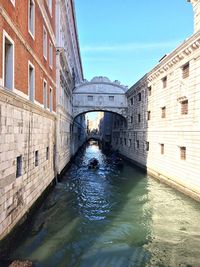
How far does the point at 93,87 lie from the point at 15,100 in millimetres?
23307

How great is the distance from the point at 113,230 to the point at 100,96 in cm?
2287

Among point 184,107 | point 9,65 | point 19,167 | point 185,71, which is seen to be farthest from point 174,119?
point 9,65

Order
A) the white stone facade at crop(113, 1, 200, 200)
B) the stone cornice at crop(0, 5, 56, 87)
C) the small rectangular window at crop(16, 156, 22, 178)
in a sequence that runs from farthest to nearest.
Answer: the white stone facade at crop(113, 1, 200, 200) < the small rectangular window at crop(16, 156, 22, 178) < the stone cornice at crop(0, 5, 56, 87)

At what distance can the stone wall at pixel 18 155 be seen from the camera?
634cm

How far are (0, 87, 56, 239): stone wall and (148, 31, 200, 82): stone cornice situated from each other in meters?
7.66

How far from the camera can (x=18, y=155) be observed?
7691 mm

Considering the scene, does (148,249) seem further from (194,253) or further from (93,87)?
(93,87)

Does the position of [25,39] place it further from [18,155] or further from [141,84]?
[141,84]

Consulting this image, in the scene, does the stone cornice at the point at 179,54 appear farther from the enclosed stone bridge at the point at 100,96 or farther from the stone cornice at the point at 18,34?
the enclosed stone bridge at the point at 100,96

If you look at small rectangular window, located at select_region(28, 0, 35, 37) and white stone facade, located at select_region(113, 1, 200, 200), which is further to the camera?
white stone facade, located at select_region(113, 1, 200, 200)

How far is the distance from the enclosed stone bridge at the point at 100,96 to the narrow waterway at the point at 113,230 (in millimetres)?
17026

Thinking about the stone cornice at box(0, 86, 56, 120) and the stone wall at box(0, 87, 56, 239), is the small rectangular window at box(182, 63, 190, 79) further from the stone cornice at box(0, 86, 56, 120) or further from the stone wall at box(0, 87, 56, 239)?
the stone cornice at box(0, 86, 56, 120)

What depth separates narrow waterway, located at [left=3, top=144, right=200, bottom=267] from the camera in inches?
257

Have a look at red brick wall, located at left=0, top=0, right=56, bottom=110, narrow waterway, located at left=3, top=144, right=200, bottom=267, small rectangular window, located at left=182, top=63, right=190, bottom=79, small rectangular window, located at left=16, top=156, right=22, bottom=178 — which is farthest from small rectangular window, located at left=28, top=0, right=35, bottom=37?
small rectangular window, located at left=182, top=63, right=190, bottom=79
